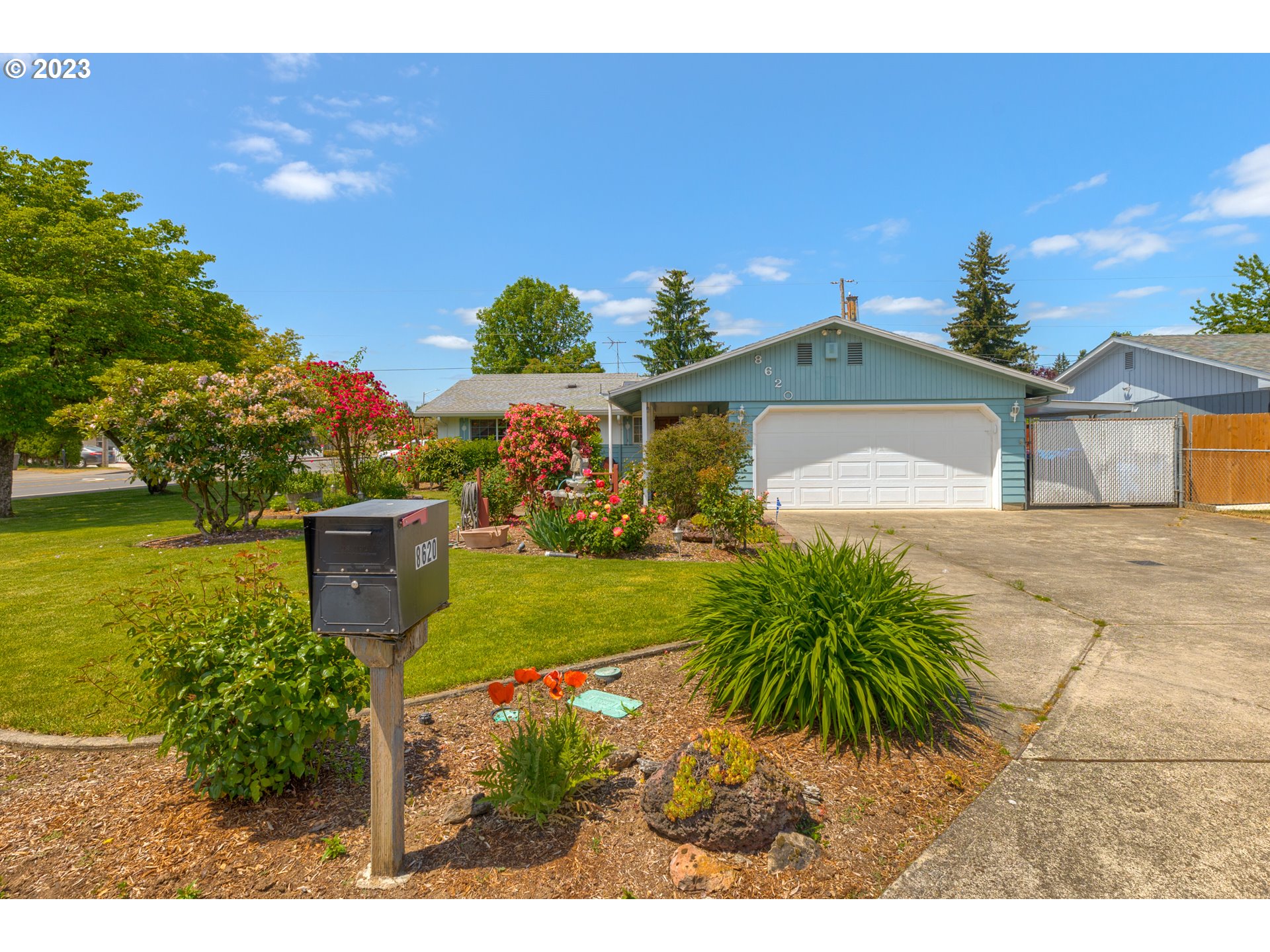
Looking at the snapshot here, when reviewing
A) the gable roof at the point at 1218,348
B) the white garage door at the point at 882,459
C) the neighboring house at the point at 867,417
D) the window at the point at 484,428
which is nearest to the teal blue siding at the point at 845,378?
the neighboring house at the point at 867,417

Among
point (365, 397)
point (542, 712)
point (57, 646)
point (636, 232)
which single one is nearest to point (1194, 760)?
point (542, 712)

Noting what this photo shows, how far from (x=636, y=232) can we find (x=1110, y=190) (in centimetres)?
1332

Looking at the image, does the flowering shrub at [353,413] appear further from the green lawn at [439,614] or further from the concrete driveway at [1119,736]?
the concrete driveway at [1119,736]

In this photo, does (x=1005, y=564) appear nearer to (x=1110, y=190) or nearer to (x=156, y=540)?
(x=1110, y=190)

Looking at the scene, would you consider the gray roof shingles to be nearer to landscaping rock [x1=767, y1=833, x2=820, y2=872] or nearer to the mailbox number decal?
landscaping rock [x1=767, y1=833, x2=820, y2=872]

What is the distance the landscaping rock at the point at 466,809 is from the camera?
261cm

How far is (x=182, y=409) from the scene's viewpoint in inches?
380

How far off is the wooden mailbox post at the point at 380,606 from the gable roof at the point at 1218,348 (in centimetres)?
2103

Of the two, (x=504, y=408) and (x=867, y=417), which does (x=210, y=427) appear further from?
(x=867, y=417)

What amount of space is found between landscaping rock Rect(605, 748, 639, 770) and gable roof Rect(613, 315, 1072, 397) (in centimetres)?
1180

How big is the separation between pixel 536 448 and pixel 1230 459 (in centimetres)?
1503

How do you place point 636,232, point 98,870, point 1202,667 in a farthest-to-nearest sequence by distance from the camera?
point 636,232 → point 1202,667 → point 98,870

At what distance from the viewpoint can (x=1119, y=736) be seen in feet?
10.9

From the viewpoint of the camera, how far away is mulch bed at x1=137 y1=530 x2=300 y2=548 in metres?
9.88
